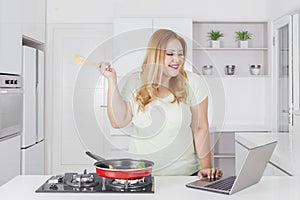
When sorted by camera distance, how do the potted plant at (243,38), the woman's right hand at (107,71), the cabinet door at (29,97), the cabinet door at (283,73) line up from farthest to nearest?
the potted plant at (243,38), the cabinet door at (283,73), the cabinet door at (29,97), the woman's right hand at (107,71)

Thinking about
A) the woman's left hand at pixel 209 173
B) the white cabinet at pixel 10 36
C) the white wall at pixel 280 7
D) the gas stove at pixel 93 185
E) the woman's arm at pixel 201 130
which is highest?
the white wall at pixel 280 7

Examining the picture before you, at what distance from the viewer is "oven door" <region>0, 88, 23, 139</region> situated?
3.45 meters

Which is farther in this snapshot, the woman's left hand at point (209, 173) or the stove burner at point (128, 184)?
the woman's left hand at point (209, 173)

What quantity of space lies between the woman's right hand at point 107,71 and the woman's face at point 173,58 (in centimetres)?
21

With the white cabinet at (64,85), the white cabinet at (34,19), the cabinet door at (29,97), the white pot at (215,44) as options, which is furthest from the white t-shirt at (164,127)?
the white cabinet at (64,85)

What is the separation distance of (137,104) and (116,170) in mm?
356

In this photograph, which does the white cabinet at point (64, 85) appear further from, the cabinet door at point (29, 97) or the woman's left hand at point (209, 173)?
the woman's left hand at point (209, 173)

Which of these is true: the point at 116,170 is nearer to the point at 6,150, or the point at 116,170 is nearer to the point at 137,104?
the point at 137,104

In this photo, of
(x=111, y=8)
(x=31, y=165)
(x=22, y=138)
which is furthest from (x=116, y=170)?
(x=111, y=8)

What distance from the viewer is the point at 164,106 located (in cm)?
189

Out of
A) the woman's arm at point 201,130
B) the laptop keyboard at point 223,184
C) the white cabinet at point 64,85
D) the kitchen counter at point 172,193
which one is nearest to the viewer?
the kitchen counter at point 172,193

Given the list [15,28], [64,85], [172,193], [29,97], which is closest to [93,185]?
[172,193]

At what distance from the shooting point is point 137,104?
1.91 metres

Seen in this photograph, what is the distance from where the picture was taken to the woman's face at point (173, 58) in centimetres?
186
